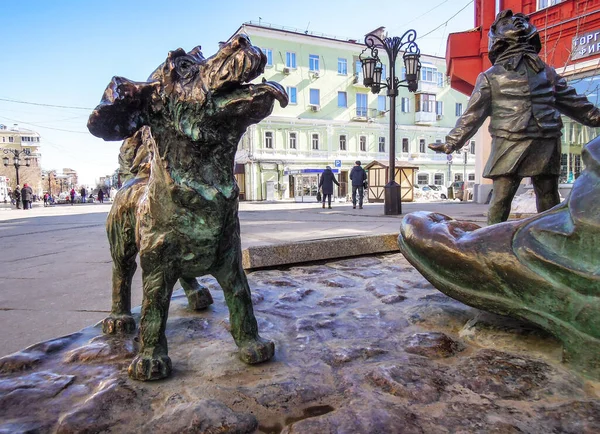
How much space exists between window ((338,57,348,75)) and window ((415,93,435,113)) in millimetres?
6947

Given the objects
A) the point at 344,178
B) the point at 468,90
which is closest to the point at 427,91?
the point at 344,178

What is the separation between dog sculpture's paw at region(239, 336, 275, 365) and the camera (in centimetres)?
158

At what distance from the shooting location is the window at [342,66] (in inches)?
1257

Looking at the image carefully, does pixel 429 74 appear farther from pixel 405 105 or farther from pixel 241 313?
pixel 241 313

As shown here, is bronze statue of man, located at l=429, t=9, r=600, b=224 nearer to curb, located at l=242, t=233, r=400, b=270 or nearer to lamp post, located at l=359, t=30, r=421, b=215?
curb, located at l=242, t=233, r=400, b=270

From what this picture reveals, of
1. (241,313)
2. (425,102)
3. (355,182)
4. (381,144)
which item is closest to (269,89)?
(241,313)

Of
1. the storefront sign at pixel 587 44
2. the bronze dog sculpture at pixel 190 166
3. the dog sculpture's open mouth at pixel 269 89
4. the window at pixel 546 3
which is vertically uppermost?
the window at pixel 546 3

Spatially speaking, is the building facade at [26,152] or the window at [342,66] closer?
the window at [342,66]

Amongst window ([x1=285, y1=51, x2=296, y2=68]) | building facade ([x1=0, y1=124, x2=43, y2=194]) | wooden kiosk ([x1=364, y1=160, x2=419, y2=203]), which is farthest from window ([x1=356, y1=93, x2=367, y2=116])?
building facade ([x1=0, y1=124, x2=43, y2=194])

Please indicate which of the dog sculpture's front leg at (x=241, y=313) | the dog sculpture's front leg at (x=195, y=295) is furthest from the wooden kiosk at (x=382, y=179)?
the dog sculpture's front leg at (x=241, y=313)

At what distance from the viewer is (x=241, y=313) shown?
64.2 inches

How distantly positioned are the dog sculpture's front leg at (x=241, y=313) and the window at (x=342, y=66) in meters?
32.6

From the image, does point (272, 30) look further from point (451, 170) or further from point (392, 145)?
point (392, 145)

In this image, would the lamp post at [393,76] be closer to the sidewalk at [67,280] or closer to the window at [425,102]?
the sidewalk at [67,280]
